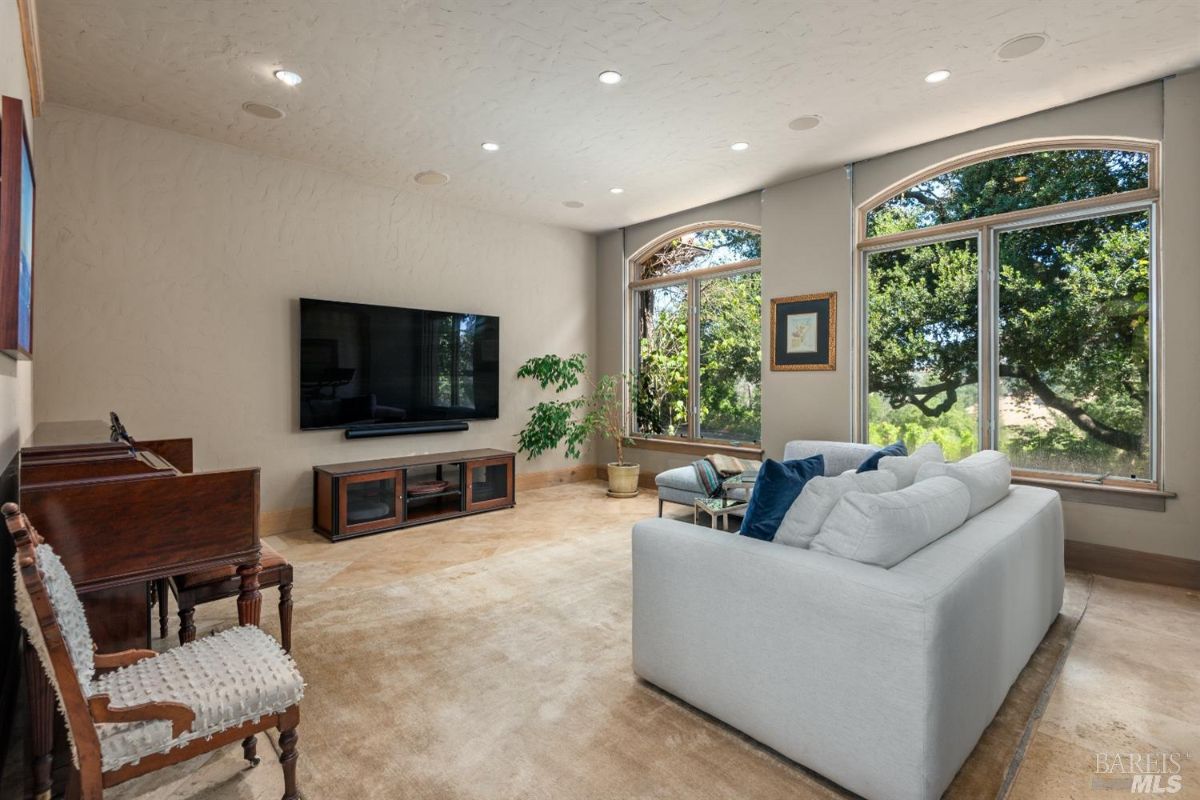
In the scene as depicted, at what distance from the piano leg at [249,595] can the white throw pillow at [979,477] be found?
8.56 ft

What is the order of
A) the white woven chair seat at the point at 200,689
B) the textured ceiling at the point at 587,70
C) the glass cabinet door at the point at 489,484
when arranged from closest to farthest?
1. the white woven chair seat at the point at 200,689
2. the textured ceiling at the point at 587,70
3. the glass cabinet door at the point at 489,484

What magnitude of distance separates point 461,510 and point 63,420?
268cm

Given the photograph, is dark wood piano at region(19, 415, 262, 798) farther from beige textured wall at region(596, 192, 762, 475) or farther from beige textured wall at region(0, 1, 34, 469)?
beige textured wall at region(596, 192, 762, 475)

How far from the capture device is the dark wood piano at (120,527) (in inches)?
62.5

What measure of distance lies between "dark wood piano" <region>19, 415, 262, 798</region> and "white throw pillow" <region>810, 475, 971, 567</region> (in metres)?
1.85

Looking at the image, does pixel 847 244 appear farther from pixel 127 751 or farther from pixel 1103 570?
pixel 127 751

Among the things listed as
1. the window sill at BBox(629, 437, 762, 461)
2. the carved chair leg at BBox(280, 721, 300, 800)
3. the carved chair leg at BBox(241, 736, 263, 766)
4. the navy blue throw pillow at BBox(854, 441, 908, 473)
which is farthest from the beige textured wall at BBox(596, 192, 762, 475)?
the carved chair leg at BBox(280, 721, 300, 800)

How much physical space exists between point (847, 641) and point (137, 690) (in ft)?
5.85

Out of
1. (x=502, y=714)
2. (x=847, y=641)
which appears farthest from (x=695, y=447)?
(x=847, y=641)

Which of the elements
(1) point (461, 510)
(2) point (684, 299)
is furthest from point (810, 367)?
(1) point (461, 510)

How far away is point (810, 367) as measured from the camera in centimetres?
488

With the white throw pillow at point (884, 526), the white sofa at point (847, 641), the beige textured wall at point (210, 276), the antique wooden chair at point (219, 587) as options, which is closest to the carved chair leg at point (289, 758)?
the antique wooden chair at point (219, 587)

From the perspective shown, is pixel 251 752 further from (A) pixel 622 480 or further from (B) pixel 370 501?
(A) pixel 622 480

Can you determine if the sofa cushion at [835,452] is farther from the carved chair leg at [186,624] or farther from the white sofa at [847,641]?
the carved chair leg at [186,624]
